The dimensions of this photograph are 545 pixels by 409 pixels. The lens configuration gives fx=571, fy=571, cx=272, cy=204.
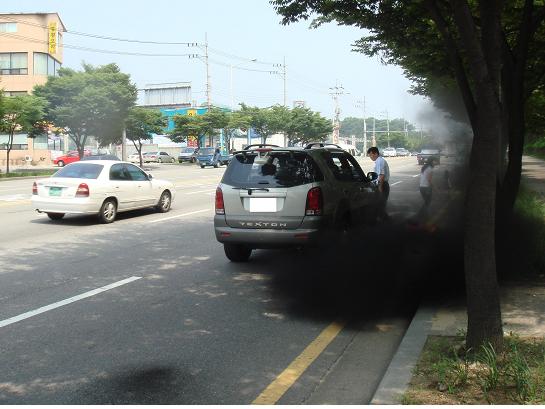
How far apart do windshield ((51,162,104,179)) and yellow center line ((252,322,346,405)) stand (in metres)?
8.99

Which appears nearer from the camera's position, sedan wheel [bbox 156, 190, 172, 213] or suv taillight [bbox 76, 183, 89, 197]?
suv taillight [bbox 76, 183, 89, 197]

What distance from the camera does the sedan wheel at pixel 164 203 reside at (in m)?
15.2

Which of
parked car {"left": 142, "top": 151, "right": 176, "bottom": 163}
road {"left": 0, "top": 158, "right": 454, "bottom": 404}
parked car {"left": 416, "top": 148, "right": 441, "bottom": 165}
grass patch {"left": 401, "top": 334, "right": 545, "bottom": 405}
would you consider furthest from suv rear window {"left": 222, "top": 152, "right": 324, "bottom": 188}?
parked car {"left": 142, "top": 151, "right": 176, "bottom": 163}

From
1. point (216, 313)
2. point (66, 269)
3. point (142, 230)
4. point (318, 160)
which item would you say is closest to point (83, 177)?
point (142, 230)

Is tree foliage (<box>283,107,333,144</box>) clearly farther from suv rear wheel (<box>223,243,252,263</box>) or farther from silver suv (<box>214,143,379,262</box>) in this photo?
silver suv (<box>214,143,379,262</box>)

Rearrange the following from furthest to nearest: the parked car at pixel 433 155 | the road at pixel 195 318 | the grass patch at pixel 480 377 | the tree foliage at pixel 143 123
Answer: the tree foliage at pixel 143 123, the parked car at pixel 433 155, the road at pixel 195 318, the grass patch at pixel 480 377

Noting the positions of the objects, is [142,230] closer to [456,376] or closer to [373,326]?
[373,326]

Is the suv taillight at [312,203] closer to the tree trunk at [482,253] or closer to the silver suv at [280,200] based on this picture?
the silver suv at [280,200]

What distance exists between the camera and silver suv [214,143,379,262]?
765 centimetres

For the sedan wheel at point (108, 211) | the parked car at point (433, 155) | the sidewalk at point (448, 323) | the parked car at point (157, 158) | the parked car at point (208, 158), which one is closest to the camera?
the sidewalk at point (448, 323)

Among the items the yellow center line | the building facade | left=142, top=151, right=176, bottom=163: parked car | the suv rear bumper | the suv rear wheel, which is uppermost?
the building facade

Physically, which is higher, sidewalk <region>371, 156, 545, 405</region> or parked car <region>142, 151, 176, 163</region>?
parked car <region>142, 151, 176, 163</region>

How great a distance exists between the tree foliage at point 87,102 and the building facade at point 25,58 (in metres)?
16.1

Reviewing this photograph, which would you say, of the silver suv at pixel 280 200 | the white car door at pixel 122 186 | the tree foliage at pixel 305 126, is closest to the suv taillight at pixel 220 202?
the silver suv at pixel 280 200
